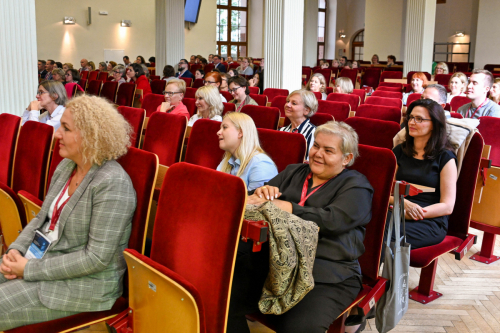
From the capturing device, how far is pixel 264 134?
269 cm

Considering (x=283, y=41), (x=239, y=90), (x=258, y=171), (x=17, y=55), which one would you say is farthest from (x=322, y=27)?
(x=258, y=171)

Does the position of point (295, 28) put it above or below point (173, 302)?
above

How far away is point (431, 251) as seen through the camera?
2.37 meters

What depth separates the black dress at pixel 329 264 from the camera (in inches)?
70.0

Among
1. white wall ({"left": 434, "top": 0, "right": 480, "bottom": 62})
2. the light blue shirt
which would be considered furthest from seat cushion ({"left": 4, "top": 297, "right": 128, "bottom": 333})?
white wall ({"left": 434, "top": 0, "right": 480, "bottom": 62})

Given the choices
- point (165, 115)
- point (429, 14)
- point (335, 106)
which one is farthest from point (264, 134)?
point (429, 14)

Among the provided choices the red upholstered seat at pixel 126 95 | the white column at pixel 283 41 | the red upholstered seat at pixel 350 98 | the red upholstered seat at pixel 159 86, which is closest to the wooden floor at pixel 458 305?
the red upholstered seat at pixel 350 98

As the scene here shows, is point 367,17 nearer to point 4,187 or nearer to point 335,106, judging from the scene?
point 335,106

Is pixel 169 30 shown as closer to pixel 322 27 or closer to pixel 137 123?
pixel 137 123

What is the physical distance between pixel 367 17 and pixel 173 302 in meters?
18.0

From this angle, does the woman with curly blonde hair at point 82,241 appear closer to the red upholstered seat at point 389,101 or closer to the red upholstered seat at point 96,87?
the red upholstered seat at point 389,101

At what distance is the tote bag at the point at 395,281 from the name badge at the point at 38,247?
1419 millimetres

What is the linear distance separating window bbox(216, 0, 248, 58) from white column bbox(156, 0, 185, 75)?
11.7m

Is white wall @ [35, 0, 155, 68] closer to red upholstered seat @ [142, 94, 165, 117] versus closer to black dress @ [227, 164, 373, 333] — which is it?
red upholstered seat @ [142, 94, 165, 117]
